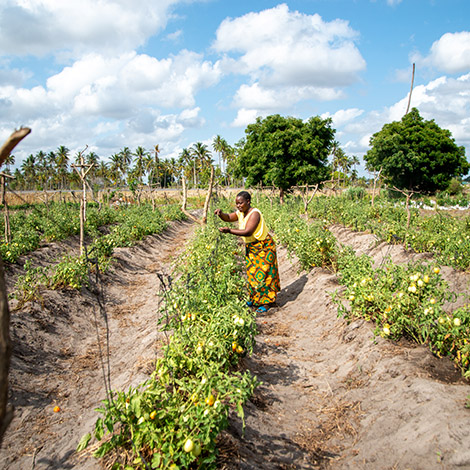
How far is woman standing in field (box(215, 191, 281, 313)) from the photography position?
4.82m

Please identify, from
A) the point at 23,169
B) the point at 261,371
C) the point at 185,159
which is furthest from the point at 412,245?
the point at 23,169

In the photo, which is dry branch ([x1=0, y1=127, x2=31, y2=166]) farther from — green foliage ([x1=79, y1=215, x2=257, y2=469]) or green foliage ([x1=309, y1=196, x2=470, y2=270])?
green foliage ([x1=309, y1=196, x2=470, y2=270])

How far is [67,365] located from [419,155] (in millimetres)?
21880

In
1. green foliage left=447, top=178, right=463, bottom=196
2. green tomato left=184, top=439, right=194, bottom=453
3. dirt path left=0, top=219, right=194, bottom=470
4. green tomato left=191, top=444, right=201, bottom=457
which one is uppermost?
green foliage left=447, top=178, right=463, bottom=196

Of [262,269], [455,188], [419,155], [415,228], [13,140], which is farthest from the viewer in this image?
[455,188]

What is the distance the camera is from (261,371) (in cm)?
351

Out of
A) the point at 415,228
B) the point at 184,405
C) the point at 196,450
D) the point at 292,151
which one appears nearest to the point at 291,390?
the point at 184,405

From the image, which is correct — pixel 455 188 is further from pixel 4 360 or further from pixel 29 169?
pixel 29 169

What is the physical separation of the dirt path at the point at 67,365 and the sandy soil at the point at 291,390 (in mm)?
14

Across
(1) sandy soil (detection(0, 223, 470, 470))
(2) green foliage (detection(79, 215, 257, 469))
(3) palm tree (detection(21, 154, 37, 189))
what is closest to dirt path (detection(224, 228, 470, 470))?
(1) sandy soil (detection(0, 223, 470, 470))

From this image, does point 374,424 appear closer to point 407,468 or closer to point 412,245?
point 407,468

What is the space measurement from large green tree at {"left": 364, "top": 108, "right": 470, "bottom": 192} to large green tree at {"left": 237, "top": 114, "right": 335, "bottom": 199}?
3.63 meters

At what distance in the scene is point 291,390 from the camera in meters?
3.34

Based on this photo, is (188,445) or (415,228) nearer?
(188,445)
